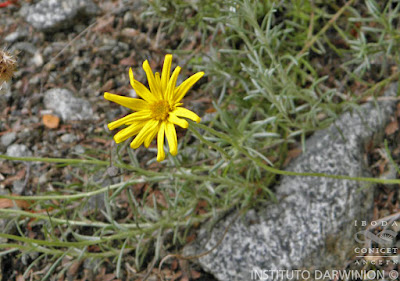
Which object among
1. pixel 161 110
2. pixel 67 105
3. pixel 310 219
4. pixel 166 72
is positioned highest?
pixel 67 105

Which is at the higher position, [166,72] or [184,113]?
[166,72]

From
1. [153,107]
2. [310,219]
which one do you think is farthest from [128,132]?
[310,219]

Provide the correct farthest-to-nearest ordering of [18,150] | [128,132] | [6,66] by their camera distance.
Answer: [18,150] → [6,66] → [128,132]

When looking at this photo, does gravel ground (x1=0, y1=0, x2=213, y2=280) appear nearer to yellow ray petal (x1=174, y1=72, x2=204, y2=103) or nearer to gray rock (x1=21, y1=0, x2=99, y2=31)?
gray rock (x1=21, y1=0, x2=99, y2=31)

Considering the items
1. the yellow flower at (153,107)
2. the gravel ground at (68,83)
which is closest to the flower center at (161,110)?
the yellow flower at (153,107)

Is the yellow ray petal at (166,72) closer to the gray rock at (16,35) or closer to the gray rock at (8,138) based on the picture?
the gray rock at (8,138)

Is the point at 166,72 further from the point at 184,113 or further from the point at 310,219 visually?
the point at 310,219

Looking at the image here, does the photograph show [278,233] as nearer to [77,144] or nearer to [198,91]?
[198,91]

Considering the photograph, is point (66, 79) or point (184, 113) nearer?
point (184, 113)

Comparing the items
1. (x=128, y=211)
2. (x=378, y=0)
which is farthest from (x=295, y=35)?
(x=128, y=211)
